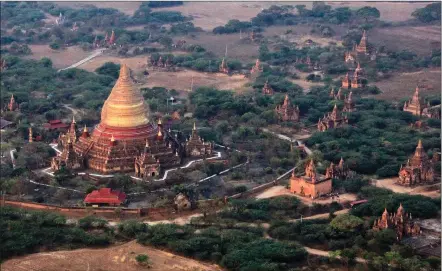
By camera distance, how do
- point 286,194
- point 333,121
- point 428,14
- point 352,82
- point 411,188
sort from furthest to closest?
1. point 428,14
2. point 352,82
3. point 333,121
4. point 411,188
5. point 286,194

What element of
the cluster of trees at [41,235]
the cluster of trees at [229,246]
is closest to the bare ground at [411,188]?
the cluster of trees at [229,246]

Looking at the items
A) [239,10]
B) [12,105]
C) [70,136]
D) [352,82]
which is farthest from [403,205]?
[239,10]

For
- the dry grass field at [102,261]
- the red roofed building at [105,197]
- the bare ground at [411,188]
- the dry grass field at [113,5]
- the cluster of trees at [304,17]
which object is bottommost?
the dry grass field at [113,5]

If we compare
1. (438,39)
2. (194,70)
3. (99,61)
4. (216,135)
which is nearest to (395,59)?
(438,39)

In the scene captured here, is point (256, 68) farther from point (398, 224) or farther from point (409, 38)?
point (398, 224)

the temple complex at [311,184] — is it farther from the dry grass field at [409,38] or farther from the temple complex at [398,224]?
the dry grass field at [409,38]

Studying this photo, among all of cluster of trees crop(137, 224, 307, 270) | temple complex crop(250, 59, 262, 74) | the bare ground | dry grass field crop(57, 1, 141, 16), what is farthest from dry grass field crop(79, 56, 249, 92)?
dry grass field crop(57, 1, 141, 16)

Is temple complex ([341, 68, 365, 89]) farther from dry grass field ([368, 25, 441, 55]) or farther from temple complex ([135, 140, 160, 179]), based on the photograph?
temple complex ([135, 140, 160, 179])
